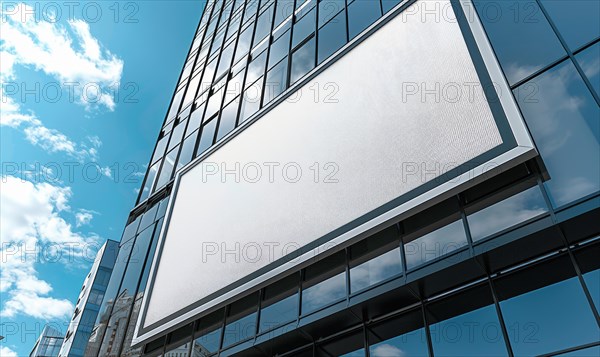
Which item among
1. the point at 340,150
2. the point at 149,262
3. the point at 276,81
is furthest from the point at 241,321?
the point at 276,81

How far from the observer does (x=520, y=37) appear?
30.0ft

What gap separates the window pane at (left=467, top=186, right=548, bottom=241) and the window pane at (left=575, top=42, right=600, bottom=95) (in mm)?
2091

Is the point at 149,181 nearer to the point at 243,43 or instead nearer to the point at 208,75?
the point at 208,75

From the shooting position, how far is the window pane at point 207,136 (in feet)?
57.7

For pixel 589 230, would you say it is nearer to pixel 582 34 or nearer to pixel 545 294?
pixel 545 294

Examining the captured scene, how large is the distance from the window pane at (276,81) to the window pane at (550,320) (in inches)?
414

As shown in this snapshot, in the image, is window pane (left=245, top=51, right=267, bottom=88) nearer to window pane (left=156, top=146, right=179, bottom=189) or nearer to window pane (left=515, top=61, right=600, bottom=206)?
window pane (left=156, top=146, right=179, bottom=189)

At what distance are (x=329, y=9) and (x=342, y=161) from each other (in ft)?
26.1

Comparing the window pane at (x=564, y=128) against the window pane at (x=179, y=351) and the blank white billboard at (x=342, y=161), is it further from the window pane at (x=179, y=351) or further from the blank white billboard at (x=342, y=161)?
the window pane at (x=179, y=351)

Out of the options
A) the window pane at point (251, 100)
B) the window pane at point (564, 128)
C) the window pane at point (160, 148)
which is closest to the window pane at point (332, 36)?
the window pane at point (251, 100)

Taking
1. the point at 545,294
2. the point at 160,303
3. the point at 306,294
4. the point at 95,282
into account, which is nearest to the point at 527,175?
the point at 545,294

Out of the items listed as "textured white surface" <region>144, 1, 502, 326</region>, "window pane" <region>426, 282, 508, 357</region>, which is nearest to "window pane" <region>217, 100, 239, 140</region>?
"textured white surface" <region>144, 1, 502, 326</region>

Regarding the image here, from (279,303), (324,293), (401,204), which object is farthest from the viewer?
(279,303)

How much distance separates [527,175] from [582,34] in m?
3.00
